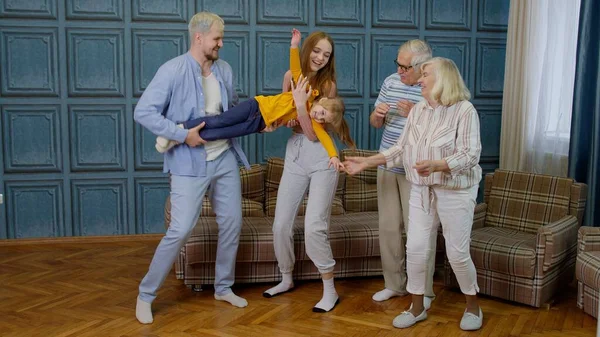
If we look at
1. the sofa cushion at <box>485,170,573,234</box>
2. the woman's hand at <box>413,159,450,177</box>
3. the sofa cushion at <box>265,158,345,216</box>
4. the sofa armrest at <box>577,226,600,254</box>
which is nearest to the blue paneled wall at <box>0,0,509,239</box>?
the sofa cushion at <box>265,158,345,216</box>

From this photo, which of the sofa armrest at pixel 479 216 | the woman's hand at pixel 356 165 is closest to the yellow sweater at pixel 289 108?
the woman's hand at pixel 356 165

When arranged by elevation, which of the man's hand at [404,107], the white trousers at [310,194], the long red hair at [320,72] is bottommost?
the white trousers at [310,194]

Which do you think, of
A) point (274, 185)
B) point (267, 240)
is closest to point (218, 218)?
point (267, 240)

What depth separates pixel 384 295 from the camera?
156 inches

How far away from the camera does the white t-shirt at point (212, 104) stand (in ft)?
11.8

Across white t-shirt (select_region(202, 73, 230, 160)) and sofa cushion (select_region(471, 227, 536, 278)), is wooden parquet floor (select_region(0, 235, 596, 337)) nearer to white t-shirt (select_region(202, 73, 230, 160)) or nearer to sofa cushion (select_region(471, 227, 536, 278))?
sofa cushion (select_region(471, 227, 536, 278))

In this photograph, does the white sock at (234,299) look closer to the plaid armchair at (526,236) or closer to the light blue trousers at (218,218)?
the light blue trousers at (218,218)

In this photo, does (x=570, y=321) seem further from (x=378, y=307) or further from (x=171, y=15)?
(x=171, y=15)

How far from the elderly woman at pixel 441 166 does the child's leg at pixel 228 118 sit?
0.58 m

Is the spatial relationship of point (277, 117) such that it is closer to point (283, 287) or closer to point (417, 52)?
point (417, 52)

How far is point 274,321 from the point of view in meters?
3.59

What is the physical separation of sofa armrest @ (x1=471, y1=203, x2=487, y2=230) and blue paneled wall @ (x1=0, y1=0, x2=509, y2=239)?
1.42m

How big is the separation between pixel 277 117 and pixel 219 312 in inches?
42.6

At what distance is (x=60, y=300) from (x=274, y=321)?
1249 mm
